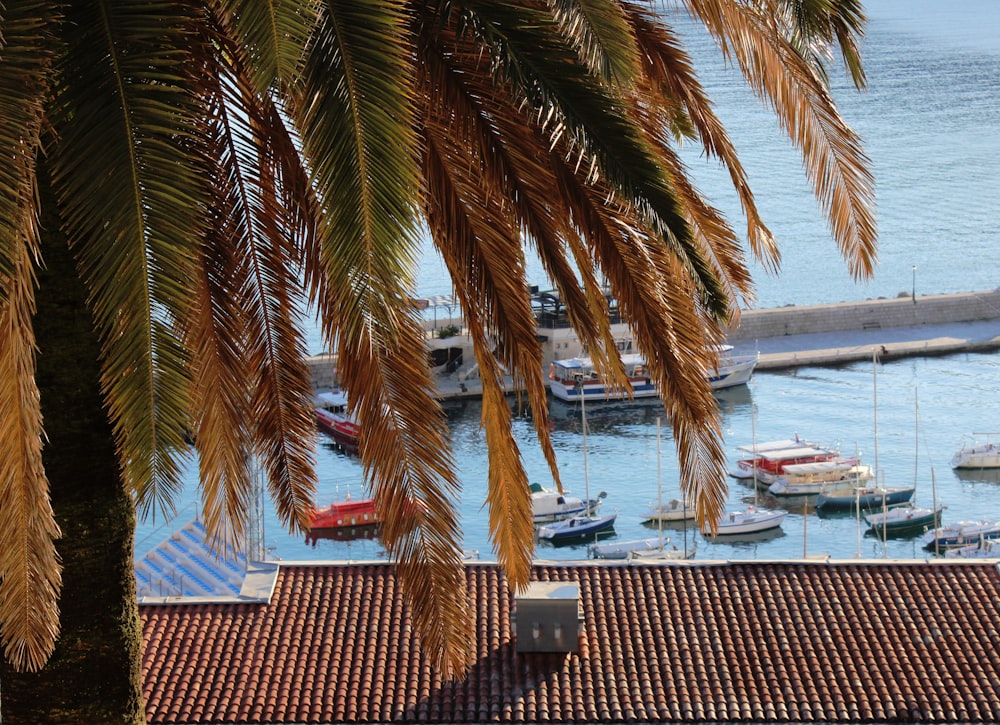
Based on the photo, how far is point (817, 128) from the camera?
19.1 feet

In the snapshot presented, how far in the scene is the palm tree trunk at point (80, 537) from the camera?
5.23 m

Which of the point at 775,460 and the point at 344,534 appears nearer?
the point at 344,534

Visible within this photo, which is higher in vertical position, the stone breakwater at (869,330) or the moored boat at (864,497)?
the stone breakwater at (869,330)

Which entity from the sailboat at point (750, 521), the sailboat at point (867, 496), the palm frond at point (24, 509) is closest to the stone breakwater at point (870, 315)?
the sailboat at point (867, 496)

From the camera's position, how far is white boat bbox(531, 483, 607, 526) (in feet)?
156

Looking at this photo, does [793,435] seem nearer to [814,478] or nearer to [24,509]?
[814,478]

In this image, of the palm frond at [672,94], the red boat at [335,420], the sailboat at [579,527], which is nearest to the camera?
the palm frond at [672,94]

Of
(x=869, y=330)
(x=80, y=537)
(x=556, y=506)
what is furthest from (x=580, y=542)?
(x=80, y=537)

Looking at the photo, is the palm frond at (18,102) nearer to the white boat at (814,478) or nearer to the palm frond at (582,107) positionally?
the palm frond at (582,107)

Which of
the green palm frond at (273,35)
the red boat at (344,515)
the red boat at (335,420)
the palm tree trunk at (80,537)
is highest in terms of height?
the green palm frond at (273,35)

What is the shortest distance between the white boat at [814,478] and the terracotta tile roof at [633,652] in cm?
2856

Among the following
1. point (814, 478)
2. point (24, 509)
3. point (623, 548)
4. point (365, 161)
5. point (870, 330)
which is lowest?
point (623, 548)

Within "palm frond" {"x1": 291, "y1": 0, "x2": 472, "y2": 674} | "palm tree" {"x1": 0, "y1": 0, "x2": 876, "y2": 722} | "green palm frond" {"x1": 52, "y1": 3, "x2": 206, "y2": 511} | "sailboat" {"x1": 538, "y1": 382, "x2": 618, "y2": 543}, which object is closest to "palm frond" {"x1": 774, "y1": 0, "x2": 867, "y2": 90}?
"palm tree" {"x1": 0, "y1": 0, "x2": 876, "y2": 722}

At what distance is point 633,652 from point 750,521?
92.1ft
